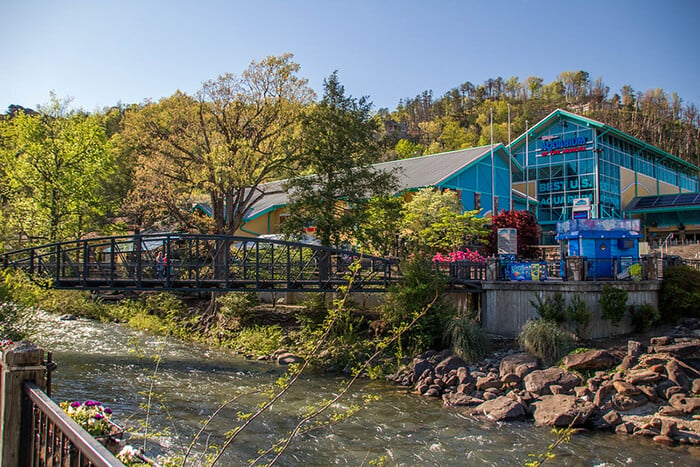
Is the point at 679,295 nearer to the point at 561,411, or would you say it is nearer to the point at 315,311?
the point at 561,411

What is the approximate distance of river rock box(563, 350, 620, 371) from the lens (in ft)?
56.9

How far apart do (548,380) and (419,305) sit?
19.2 feet

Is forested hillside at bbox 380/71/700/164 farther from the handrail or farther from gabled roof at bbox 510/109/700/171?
the handrail

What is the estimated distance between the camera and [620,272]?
22109 millimetres

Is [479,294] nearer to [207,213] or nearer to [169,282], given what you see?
[169,282]

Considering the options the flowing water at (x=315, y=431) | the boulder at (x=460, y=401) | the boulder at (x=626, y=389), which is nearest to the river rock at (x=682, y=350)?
the boulder at (x=626, y=389)

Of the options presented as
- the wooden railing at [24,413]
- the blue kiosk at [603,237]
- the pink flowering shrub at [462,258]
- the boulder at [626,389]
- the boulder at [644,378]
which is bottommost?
the boulder at [626,389]

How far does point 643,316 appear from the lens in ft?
69.1

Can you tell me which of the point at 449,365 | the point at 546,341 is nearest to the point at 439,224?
the point at 546,341

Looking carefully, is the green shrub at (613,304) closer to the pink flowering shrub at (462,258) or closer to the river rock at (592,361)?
the river rock at (592,361)

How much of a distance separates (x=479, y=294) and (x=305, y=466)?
13.3 metres

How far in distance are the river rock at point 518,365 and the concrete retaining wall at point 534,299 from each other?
308cm

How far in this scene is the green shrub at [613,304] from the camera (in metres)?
20.3

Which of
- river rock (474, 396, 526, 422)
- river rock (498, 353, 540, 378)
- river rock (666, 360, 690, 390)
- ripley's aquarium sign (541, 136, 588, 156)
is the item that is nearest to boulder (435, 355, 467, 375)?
river rock (498, 353, 540, 378)
